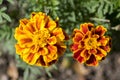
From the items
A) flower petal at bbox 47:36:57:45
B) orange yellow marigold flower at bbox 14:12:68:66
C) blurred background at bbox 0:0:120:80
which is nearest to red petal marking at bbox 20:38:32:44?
orange yellow marigold flower at bbox 14:12:68:66

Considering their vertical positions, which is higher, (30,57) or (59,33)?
(59,33)

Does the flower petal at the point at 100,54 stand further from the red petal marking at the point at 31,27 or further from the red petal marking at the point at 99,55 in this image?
the red petal marking at the point at 31,27

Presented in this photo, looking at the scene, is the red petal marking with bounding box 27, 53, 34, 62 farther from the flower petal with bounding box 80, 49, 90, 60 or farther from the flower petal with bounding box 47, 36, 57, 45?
the flower petal with bounding box 80, 49, 90, 60

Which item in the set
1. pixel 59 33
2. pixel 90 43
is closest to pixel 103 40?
pixel 90 43

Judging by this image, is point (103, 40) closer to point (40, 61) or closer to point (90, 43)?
point (90, 43)

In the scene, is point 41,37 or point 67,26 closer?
point 41,37

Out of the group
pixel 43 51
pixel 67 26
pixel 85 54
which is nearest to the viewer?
pixel 43 51

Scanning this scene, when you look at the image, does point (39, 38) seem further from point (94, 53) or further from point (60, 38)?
point (94, 53)
